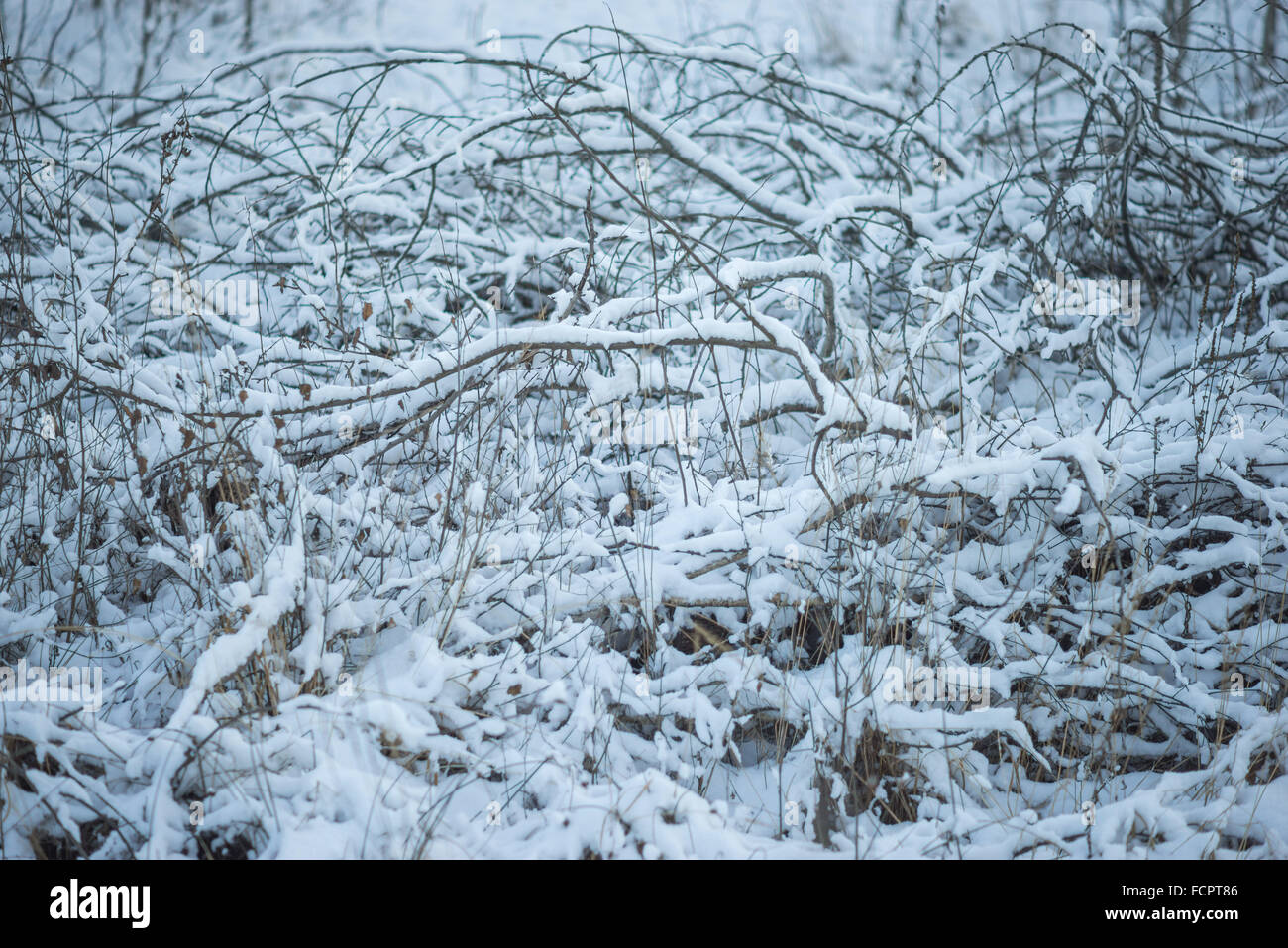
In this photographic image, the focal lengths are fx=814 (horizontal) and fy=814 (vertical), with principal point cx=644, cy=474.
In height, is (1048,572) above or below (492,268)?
below

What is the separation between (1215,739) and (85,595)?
2717mm

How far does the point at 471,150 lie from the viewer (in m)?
3.51

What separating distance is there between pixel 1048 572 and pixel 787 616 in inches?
27.6

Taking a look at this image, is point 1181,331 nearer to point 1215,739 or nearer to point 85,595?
point 1215,739

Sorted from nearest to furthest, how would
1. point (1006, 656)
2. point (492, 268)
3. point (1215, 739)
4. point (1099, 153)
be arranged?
point (1215, 739), point (1006, 656), point (492, 268), point (1099, 153)

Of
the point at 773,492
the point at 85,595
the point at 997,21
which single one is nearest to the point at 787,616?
the point at 773,492

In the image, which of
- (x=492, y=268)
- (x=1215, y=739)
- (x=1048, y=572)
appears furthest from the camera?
(x=492, y=268)

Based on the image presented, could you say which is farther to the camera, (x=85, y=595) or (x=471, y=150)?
(x=471, y=150)

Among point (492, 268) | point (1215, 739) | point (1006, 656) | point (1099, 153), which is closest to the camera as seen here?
point (1215, 739)

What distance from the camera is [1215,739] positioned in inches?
72.0
